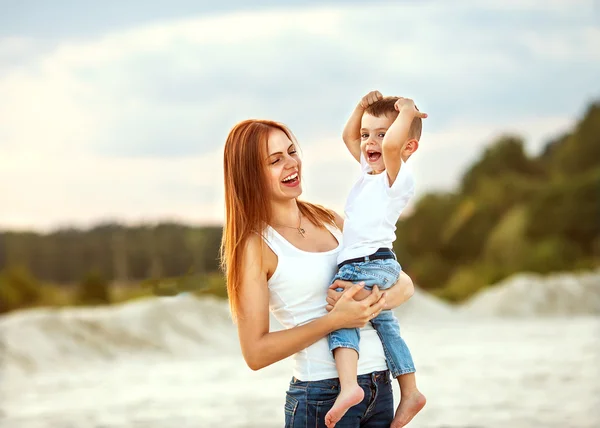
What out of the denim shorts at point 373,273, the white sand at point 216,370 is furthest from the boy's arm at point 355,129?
the white sand at point 216,370

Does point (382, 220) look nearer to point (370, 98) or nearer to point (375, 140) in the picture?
point (375, 140)

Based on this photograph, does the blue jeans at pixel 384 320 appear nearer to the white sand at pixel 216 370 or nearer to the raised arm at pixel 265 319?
the raised arm at pixel 265 319

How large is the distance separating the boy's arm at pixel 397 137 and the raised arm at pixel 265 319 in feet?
1.01

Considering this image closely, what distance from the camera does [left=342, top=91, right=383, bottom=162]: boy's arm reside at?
7.50ft

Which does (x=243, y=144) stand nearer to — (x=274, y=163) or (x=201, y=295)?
(x=274, y=163)

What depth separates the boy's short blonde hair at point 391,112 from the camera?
2174 millimetres

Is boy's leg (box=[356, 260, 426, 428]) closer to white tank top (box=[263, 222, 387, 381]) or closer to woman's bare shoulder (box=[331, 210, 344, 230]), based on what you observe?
white tank top (box=[263, 222, 387, 381])


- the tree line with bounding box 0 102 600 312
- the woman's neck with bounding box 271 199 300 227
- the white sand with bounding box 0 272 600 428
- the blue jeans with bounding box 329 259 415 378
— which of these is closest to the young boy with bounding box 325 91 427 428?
the blue jeans with bounding box 329 259 415 378

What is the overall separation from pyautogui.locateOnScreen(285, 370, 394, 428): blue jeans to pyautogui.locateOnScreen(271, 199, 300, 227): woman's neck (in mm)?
377

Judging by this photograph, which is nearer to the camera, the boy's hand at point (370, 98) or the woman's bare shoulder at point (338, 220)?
the boy's hand at point (370, 98)

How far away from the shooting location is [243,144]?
2.10 metres

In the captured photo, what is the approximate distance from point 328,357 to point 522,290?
1015cm

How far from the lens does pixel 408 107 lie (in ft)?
6.87

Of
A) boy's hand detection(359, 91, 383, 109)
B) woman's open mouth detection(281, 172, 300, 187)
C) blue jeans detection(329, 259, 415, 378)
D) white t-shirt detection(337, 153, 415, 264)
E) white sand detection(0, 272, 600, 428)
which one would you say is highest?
boy's hand detection(359, 91, 383, 109)
